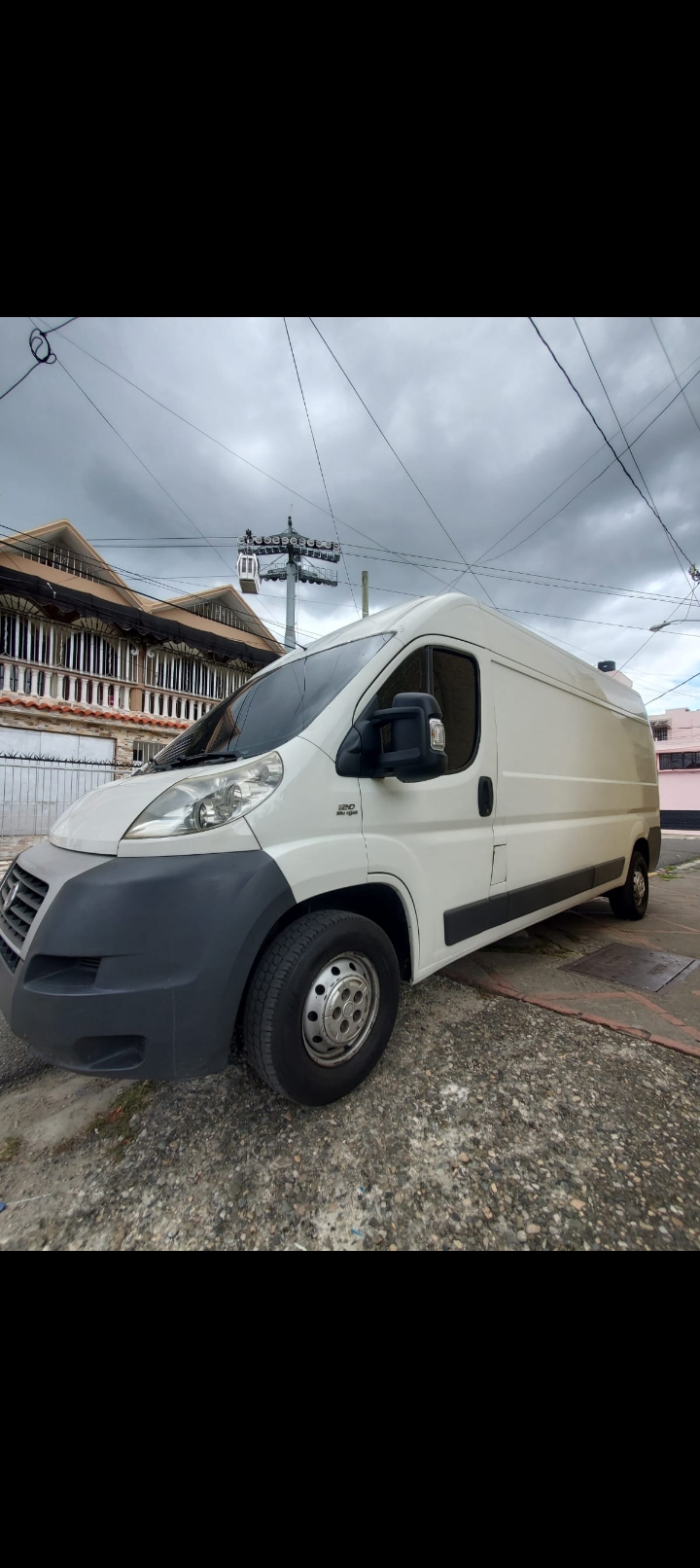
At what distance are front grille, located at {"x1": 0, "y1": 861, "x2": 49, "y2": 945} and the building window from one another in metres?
28.8

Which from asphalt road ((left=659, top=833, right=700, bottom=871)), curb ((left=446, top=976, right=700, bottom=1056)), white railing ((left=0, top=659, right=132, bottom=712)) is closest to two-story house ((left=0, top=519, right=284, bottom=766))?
white railing ((left=0, top=659, right=132, bottom=712))

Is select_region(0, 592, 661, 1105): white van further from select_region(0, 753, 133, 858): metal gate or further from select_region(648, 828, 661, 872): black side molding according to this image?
select_region(0, 753, 133, 858): metal gate

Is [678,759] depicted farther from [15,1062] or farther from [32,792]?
[15,1062]

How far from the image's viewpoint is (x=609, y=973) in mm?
3414

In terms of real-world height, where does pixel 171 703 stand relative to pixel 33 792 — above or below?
above

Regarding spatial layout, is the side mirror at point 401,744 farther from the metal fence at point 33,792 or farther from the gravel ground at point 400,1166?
the metal fence at point 33,792

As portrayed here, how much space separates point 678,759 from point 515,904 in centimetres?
2832

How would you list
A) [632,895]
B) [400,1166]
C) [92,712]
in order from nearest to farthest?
[400,1166], [632,895], [92,712]

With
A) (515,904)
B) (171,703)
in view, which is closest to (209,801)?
(515,904)

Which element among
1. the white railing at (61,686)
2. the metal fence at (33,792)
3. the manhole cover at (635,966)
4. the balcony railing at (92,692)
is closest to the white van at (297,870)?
the manhole cover at (635,966)

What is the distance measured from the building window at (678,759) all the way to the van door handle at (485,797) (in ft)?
88.2

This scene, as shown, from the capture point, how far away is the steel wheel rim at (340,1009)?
178cm
